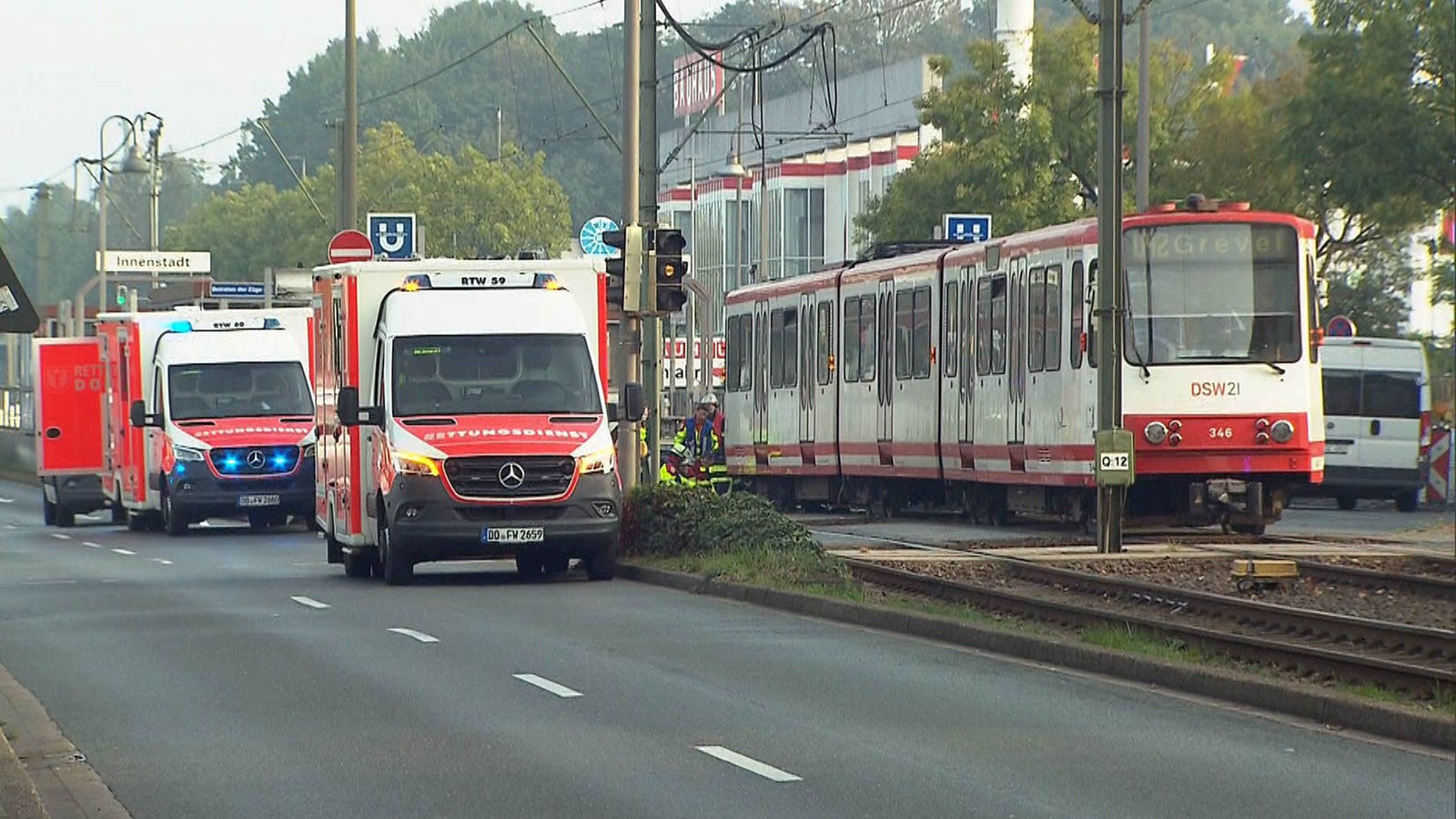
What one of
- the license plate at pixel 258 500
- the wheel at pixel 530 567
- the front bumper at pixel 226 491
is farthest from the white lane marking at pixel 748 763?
the front bumper at pixel 226 491

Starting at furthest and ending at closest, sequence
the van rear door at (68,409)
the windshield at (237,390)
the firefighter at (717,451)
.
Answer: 1. the van rear door at (68,409)
2. the firefighter at (717,451)
3. the windshield at (237,390)

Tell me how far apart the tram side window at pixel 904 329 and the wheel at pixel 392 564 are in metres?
11.6

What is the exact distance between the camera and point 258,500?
119 feet

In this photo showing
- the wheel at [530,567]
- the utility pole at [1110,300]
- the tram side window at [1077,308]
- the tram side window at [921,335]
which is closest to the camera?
the utility pole at [1110,300]

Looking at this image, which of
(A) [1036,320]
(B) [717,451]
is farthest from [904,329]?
(B) [717,451]

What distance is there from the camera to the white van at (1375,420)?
39781 millimetres

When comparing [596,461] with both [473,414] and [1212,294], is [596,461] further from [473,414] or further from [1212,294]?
[1212,294]

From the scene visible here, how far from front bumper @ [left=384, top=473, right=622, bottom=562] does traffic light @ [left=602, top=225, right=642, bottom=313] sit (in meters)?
3.56

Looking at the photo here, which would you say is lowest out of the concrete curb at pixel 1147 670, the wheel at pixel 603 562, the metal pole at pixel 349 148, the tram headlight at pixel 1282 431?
the concrete curb at pixel 1147 670

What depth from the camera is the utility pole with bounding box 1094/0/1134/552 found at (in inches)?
918

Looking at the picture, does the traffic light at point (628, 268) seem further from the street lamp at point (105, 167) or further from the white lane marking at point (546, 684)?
the street lamp at point (105, 167)

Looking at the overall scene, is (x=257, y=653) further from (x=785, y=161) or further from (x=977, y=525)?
(x=785, y=161)

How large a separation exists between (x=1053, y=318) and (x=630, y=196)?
181 inches

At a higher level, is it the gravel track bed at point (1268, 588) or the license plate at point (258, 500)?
the license plate at point (258, 500)
